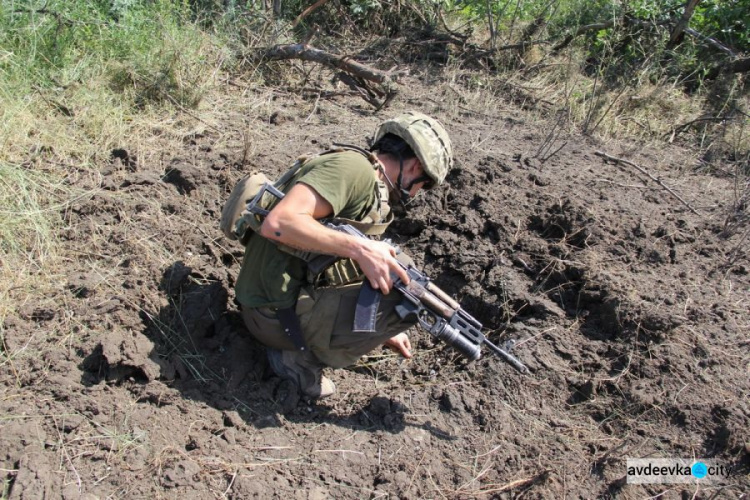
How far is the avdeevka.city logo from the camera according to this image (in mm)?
2945

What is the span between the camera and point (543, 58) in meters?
6.82

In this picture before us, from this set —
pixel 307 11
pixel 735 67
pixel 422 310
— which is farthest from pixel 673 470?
pixel 735 67

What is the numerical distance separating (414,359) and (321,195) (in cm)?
155

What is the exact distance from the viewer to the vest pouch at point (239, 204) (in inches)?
121

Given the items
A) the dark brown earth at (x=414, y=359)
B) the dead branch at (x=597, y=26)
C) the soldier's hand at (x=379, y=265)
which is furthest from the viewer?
the dead branch at (x=597, y=26)

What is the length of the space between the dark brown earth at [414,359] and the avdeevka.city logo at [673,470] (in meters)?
0.04

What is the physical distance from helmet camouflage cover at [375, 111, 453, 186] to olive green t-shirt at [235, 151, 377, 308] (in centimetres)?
32

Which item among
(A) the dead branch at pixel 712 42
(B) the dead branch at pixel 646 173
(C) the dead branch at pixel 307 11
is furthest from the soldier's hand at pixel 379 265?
(A) the dead branch at pixel 712 42

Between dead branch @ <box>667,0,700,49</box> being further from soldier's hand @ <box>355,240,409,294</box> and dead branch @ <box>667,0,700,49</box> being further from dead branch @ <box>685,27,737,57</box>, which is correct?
soldier's hand @ <box>355,240,409,294</box>

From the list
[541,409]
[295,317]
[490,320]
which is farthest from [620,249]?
[295,317]

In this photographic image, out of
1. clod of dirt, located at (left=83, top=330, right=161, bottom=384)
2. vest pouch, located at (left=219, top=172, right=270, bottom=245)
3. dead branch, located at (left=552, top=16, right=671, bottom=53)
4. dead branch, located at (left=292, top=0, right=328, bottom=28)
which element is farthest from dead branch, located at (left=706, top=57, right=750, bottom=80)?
clod of dirt, located at (left=83, top=330, right=161, bottom=384)

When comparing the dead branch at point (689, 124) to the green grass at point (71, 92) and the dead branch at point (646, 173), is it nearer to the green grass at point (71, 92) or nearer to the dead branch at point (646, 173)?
the dead branch at point (646, 173)

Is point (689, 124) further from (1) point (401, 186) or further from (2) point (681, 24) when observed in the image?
(1) point (401, 186)

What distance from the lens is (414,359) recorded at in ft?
12.6
